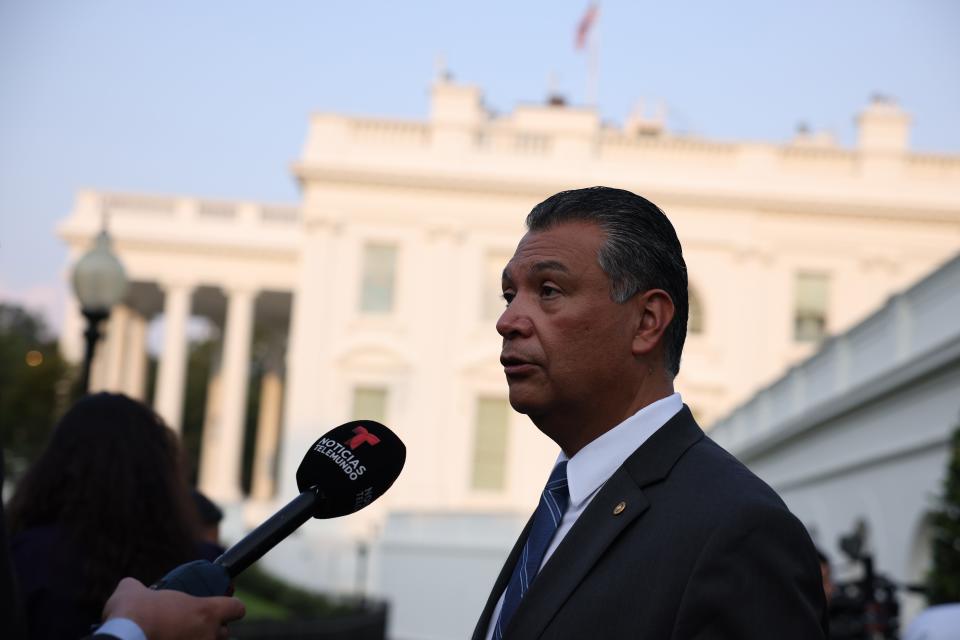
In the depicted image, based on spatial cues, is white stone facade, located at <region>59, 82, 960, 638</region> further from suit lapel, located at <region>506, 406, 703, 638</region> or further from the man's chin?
suit lapel, located at <region>506, 406, 703, 638</region>

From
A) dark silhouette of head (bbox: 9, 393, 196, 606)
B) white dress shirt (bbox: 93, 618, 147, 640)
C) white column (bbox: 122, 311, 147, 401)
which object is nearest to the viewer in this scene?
white dress shirt (bbox: 93, 618, 147, 640)

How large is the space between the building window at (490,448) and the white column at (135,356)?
53.8 feet

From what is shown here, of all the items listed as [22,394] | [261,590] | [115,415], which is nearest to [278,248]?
[22,394]

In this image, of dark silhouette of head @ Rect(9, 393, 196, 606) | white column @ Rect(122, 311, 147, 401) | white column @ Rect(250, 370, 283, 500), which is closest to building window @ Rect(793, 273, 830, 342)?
white column @ Rect(250, 370, 283, 500)

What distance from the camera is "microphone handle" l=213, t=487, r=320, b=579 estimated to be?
249 centimetres

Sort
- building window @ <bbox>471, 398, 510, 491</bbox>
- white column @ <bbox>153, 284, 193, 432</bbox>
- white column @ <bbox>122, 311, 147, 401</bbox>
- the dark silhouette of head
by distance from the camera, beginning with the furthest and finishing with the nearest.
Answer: white column @ <bbox>122, 311, 147, 401</bbox> < white column @ <bbox>153, 284, 193, 432</bbox> < building window @ <bbox>471, 398, 510, 491</bbox> < the dark silhouette of head

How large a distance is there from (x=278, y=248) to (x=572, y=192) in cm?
4686

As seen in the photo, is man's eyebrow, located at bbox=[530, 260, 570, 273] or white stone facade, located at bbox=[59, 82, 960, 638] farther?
white stone facade, located at bbox=[59, 82, 960, 638]

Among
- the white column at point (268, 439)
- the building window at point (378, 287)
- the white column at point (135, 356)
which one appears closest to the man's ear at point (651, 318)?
the building window at point (378, 287)

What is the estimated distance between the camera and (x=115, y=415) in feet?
13.9

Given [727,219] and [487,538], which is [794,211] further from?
[487,538]

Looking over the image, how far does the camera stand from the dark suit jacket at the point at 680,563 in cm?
244

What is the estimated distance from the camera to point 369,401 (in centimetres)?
4306

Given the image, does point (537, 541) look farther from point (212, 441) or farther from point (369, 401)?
point (212, 441)
